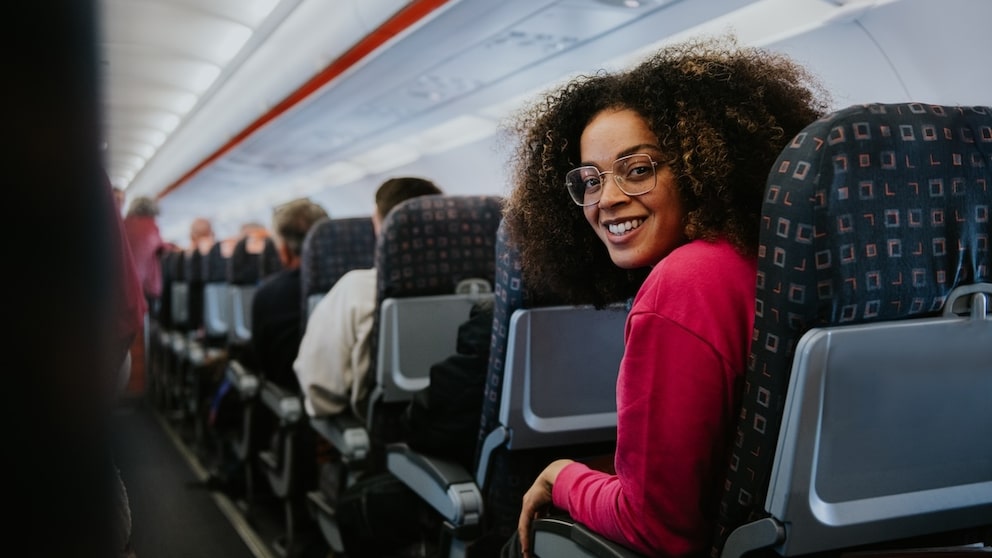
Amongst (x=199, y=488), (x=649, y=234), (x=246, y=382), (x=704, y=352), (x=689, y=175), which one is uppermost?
(x=689, y=175)

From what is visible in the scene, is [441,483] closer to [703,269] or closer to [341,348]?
[341,348]

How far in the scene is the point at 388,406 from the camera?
287 cm

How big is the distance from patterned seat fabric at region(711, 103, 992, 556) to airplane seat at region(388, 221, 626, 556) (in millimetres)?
772

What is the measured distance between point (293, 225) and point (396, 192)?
4.17 ft

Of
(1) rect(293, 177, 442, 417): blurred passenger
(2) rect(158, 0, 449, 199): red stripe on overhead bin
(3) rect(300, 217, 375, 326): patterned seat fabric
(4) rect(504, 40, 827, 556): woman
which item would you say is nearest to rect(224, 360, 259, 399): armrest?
(3) rect(300, 217, 375, 326): patterned seat fabric

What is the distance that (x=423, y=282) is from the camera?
8.84 ft

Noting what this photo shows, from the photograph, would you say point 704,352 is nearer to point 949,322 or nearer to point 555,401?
point 949,322

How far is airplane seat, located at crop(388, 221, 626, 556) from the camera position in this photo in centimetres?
197

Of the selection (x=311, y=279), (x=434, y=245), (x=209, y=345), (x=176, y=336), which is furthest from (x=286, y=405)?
(x=176, y=336)

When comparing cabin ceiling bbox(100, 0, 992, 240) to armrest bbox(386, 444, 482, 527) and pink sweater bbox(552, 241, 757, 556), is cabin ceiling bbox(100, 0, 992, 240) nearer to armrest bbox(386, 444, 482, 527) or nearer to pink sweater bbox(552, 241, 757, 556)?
pink sweater bbox(552, 241, 757, 556)

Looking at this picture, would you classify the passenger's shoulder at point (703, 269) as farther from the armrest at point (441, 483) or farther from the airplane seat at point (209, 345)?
the airplane seat at point (209, 345)

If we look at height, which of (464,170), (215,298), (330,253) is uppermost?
(464,170)

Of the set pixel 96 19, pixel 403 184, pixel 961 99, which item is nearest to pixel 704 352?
pixel 96 19

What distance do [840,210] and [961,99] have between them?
94.2 inches
